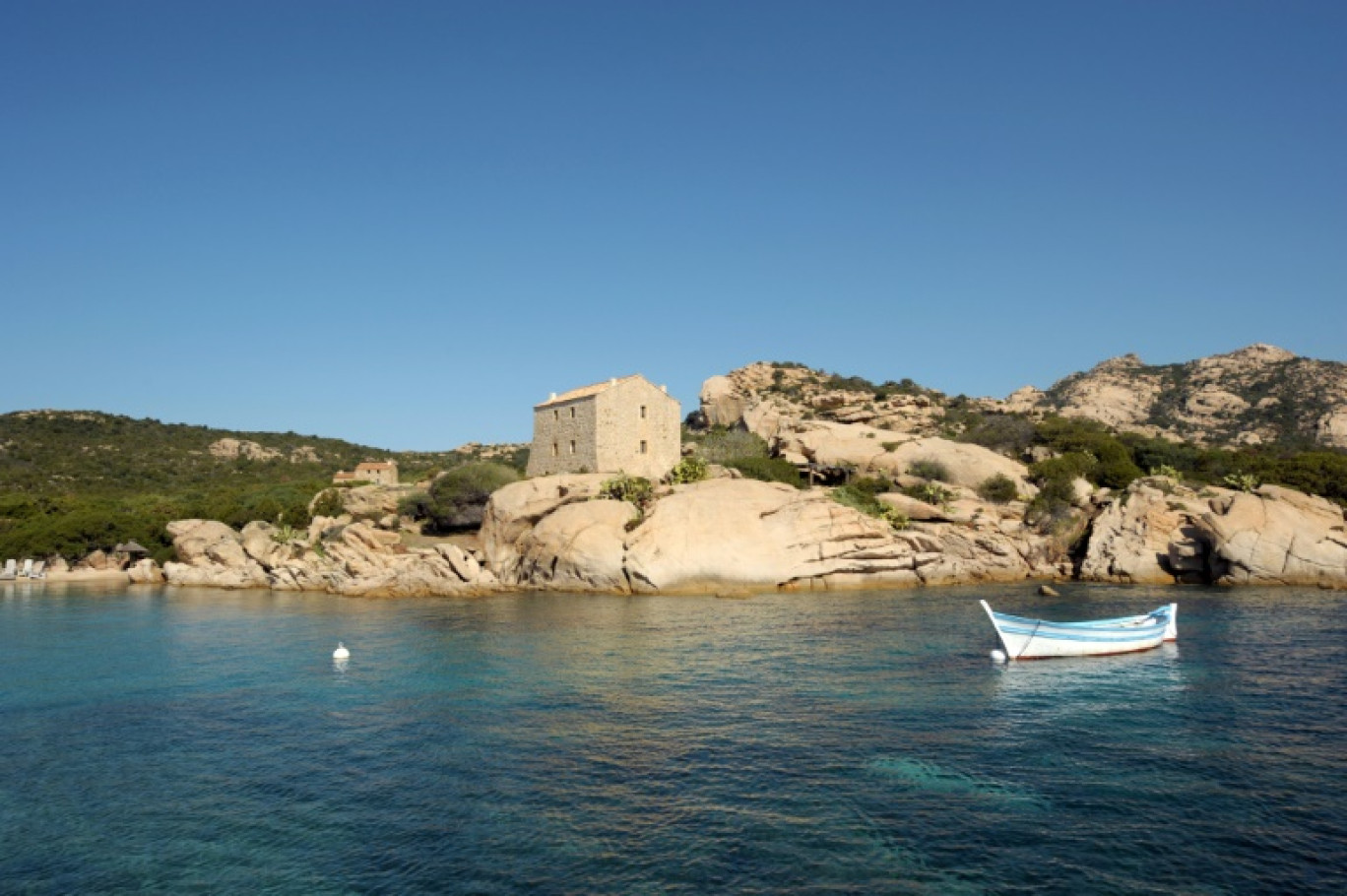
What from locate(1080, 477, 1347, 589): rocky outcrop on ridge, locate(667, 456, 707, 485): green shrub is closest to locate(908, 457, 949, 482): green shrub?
locate(1080, 477, 1347, 589): rocky outcrop on ridge

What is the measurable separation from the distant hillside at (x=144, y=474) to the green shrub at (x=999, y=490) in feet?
198

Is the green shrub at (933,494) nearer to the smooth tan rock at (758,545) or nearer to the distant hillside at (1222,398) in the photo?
the smooth tan rock at (758,545)

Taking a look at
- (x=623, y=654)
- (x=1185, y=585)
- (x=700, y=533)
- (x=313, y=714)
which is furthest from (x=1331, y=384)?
(x=313, y=714)

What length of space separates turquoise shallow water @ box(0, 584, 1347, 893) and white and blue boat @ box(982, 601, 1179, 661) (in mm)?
716

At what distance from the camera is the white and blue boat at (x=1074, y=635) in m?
28.7

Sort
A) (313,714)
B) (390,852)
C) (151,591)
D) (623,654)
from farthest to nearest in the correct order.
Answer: (151,591) < (623,654) < (313,714) < (390,852)

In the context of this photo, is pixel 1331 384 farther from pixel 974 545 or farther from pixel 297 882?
pixel 297 882

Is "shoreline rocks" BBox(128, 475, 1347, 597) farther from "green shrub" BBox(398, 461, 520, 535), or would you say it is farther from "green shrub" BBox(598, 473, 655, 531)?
"green shrub" BBox(398, 461, 520, 535)

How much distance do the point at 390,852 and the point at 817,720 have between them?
37.5ft

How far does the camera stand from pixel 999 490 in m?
63.6

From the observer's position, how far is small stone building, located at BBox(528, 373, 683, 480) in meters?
66.0

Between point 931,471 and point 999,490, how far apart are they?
5.87m

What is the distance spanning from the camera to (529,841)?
14.4 metres

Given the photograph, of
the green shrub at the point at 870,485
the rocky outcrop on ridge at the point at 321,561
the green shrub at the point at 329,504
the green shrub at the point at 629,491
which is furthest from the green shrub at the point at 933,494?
the green shrub at the point at 329,504
